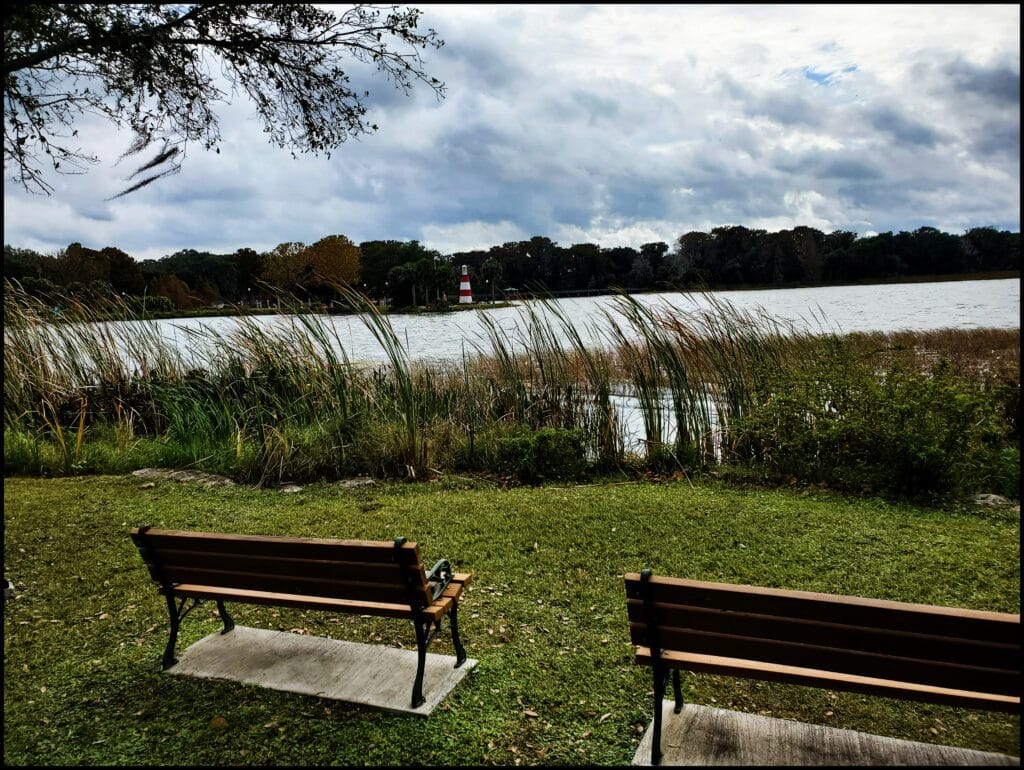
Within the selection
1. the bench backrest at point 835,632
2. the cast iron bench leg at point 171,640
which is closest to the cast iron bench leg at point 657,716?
the bench backrest at point 835,632

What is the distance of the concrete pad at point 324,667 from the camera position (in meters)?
2.78

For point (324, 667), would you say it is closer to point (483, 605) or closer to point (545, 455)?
point (483, 605)

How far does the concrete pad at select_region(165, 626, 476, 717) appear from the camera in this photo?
2.78 metres

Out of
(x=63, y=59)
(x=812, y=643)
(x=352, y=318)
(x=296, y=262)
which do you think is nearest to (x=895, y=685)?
(x=812, y=643)

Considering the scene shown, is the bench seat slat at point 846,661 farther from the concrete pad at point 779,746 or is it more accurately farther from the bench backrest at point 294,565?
the bench backrest at point 294,565

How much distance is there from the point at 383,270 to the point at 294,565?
1155 centimetres

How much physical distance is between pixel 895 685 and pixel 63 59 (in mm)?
5354

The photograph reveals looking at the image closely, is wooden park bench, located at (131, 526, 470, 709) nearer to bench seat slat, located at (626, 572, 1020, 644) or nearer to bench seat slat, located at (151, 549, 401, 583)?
bench seat slat, located at (151, 549, 401, 583)

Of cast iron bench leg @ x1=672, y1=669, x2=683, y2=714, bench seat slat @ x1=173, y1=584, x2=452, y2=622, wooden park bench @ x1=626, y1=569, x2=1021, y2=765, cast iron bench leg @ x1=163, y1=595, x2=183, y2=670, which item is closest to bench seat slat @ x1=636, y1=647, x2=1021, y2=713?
wooden park bench @ x1=626, y1=569, x2=1021, y2=765

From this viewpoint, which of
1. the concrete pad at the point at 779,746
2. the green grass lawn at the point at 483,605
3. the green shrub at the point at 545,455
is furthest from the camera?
the green shrub at the point at 545,455

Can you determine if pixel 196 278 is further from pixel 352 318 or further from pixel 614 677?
pixel 614 677

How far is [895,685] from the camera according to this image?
216 centimetres

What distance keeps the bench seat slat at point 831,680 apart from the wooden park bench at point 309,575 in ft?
2.71

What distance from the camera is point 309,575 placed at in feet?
8.97
